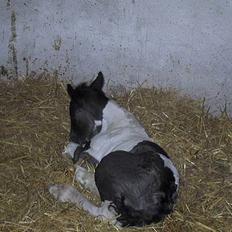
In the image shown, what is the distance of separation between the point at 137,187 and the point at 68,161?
3.72ft

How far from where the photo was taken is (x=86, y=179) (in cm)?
505

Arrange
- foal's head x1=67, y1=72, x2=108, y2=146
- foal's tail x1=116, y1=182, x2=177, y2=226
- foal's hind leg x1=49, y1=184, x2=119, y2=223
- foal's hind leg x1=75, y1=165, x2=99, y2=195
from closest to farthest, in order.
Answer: foal's tail x1=116, y1=182, x2=177, y2=226, foal's hind leg x1=49, y1=184, x2=119, y2=223, foal's hind leg x1=75, y1=165, x2=99, y2=195, foal's head x1=67, y1=72, x2=108, y2=146

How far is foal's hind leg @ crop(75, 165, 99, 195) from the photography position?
5000 mm

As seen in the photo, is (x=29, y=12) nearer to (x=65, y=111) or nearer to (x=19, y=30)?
(x=19, y=30)

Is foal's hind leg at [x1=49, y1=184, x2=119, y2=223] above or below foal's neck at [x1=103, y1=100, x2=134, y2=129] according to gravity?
below

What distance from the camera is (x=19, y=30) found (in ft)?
20.3

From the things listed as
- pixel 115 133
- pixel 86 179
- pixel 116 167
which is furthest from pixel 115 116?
pixel 116 167

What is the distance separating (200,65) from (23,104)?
6.69 feet

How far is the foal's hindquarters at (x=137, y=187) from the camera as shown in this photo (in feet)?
14.4

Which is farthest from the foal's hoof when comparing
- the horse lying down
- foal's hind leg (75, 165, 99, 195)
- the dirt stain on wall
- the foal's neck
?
the dirt stain on wall

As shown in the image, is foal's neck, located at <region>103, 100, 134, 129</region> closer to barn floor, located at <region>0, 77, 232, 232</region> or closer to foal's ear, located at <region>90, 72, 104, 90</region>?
foal's ear, located at <region>90, 72, 104, 90</region>

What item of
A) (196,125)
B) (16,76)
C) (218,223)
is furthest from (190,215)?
(16,76)

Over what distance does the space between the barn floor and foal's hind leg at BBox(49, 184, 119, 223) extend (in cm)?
6

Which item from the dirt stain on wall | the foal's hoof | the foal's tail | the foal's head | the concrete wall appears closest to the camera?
the foal's tail
